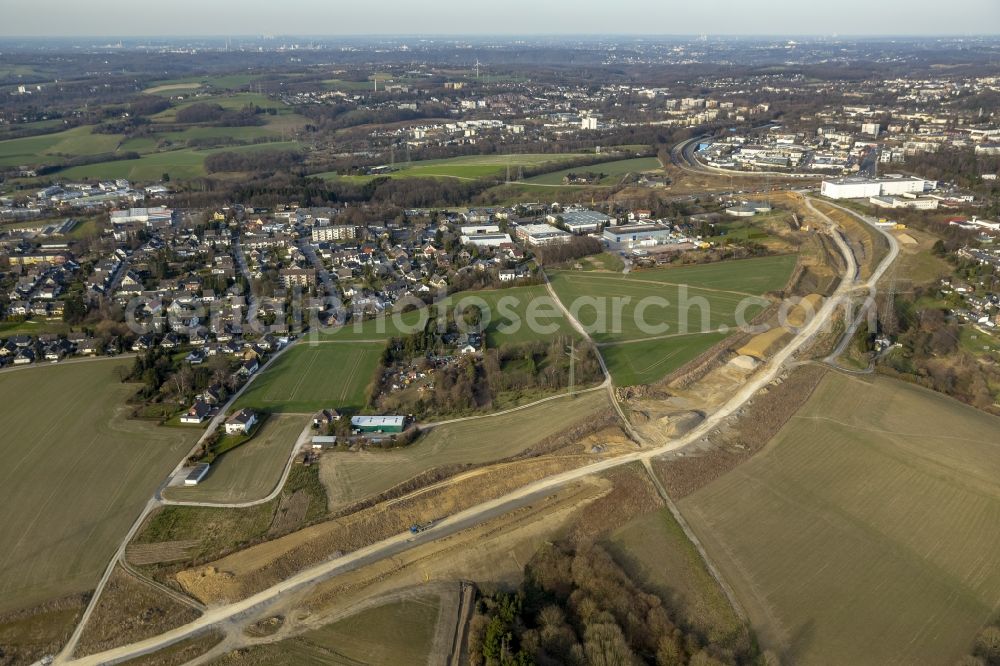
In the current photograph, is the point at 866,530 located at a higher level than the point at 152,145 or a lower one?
lower

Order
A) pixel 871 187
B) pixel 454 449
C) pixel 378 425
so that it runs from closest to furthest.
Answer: pixel 454 449 < pixel 378 425 < pixel 871 187

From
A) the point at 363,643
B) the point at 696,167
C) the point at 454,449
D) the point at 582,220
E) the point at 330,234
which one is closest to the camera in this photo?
the point at 363,643

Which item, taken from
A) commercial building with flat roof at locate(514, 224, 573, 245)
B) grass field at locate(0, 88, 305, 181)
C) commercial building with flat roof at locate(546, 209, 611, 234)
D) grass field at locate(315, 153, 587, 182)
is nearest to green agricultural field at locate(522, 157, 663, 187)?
grass field at locate(315, 153, 587, 182)

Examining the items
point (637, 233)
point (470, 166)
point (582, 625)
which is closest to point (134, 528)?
point (582, 625)

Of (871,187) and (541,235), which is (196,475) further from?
(871,187)

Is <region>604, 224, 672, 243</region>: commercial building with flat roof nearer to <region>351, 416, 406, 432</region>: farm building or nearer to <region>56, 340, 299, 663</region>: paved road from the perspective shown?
<region>351, 416, 406, 432</region>: farm building

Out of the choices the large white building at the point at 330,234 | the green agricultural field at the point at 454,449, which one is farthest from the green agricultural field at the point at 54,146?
the green agricultural field at the point at 454,449

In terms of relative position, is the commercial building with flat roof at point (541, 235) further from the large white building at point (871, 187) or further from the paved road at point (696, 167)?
the paved road at point (696, 167)
